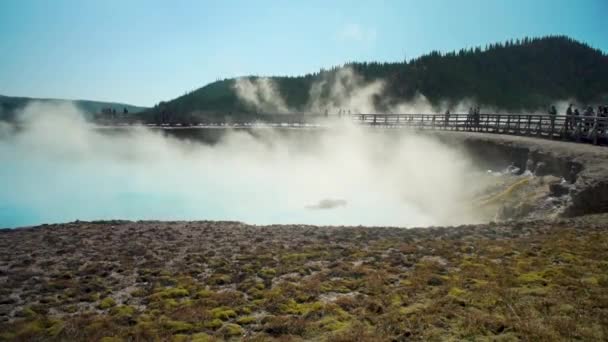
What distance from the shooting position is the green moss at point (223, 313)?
6.95m

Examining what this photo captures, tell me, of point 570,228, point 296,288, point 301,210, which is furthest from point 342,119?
point 296,288

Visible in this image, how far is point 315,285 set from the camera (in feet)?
27.2

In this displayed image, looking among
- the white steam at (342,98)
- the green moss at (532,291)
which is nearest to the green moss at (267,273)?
the green moss at (532,291)

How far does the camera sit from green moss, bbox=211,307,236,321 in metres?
6.95

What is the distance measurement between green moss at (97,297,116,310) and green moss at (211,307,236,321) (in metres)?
2.16

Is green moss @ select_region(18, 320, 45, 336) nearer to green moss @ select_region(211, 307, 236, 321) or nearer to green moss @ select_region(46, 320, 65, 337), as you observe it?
green moss @ select_region(46, 320, 65, 337)

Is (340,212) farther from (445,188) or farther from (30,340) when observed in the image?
(30,340)

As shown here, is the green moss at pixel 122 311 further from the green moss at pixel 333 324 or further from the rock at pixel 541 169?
the rock at pixel 541 169

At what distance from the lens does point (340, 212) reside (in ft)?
91.1

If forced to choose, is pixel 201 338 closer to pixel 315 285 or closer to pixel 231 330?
pixel 231 330

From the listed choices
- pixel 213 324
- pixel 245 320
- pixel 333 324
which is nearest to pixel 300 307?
pixel 333 324

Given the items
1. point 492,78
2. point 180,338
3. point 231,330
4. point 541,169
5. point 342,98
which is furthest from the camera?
point 492,78

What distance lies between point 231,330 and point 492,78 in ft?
591

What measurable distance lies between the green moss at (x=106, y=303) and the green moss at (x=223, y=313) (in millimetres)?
2164
